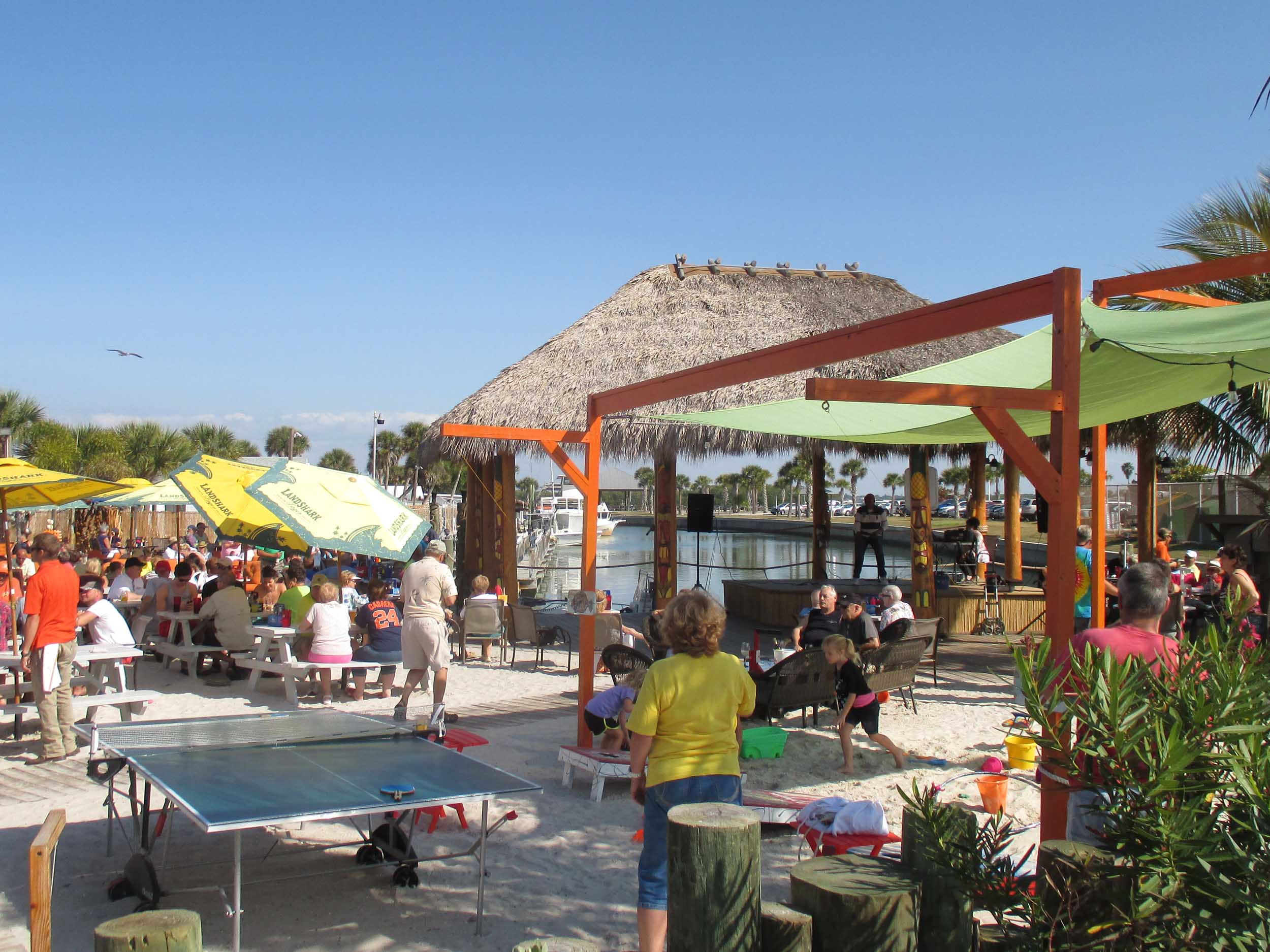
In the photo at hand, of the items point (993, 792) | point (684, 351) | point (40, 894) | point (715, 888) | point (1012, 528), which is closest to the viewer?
point (715, 888)

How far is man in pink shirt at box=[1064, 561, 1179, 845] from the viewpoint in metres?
3.21

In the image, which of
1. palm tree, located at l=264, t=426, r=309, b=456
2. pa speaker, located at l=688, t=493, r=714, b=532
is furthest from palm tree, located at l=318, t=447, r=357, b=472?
pa speaker, located at l=688, t=493, r=714, b=532

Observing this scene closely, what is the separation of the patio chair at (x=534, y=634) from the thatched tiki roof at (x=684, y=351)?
7.75ft

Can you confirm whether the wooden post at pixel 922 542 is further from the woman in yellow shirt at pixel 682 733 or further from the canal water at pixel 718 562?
the woman in yellow shirt at pixel 682 733

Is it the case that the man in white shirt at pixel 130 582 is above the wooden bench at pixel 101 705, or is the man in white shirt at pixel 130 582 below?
above

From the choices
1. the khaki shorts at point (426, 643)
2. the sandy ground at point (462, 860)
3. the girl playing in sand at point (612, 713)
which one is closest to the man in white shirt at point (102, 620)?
the sandy ground at point (462, 860)

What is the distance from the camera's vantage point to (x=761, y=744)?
6.66 m

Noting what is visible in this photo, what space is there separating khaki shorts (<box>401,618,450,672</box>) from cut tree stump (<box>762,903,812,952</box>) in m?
5.20

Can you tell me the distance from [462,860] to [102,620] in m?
4.59

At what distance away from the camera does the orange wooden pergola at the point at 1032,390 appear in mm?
3730

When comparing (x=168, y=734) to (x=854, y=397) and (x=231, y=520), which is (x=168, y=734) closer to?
(x=854, y=397)

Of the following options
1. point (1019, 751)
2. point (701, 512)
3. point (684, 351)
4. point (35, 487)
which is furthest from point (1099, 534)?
point (701, 512)

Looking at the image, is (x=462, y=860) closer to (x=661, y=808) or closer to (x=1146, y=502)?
(x=661, y=808)

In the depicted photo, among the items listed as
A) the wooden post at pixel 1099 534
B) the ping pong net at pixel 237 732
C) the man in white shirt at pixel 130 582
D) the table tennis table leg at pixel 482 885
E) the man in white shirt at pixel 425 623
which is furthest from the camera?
the man in white shirt at pixel 130 582
